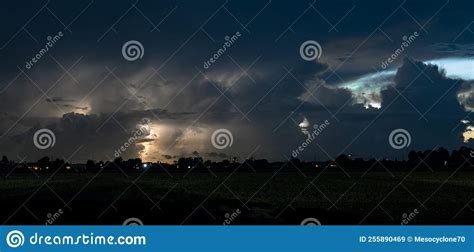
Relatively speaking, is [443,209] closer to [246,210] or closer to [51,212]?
[246,210]

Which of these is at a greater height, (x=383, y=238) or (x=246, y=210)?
(x=246, y=210)

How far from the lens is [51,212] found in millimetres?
24094

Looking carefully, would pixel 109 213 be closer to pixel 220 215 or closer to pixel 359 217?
pixel 220 215

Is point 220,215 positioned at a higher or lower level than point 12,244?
higher

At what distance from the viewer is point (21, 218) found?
73.8ft

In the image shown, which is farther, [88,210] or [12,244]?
[88,210]

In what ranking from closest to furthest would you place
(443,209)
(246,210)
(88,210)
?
(88,210), (246,210), (443,209)

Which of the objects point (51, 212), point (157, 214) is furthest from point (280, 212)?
point (51, 212)

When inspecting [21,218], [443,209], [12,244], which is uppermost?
[443,209]

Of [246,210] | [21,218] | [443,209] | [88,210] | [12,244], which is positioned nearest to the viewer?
[12,244]

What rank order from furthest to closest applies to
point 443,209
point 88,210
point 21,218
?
point 443,209 → point 88,210 → point 21,218

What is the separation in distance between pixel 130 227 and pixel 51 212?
11.0 metres

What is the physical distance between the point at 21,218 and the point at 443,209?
21.2 metres

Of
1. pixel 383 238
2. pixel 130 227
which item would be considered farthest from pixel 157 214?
pixel 383 238
